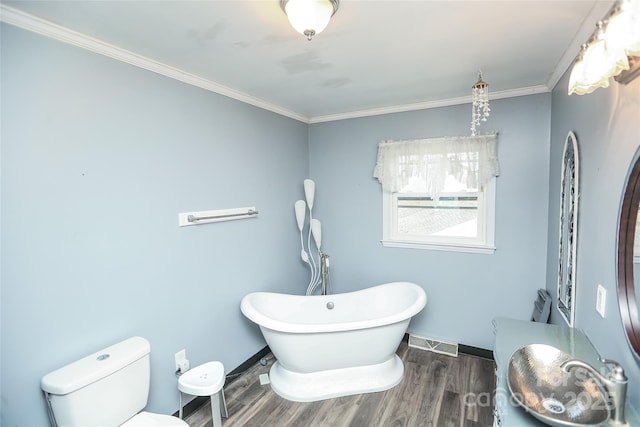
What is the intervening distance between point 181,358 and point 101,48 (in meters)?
1.92

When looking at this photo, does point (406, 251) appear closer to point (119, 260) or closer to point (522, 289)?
point (522, 289)

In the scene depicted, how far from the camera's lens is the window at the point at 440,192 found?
2.68 m

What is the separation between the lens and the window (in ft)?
8.79

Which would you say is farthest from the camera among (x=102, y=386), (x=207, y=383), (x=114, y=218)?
(x=207, y=383)

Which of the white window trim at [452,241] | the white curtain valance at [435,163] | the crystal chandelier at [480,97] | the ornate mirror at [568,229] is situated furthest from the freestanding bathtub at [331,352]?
the crystal chandelier at [480,97]

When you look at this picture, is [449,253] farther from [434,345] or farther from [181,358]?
[181,358]

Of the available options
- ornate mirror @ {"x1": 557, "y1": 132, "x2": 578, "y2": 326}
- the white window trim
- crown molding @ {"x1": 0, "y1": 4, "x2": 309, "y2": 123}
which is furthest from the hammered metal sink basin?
crown molding @ {"x1": 0, "y1": 4, "x2": 309, "y2": 123}

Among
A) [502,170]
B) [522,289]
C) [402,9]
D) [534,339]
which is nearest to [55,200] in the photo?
[402,9]

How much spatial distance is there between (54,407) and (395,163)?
9.38 feet

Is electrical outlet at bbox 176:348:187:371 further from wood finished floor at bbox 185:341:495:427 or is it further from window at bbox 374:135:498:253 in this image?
window at bbox 374:135:498:253

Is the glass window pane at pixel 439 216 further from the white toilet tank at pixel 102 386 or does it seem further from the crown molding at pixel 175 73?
the white toilet tank at pixel 102 386

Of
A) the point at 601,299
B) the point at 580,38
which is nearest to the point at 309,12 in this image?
the point at 580,38

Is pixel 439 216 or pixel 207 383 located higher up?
pixel 439 216

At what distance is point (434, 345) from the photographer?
2908mm
